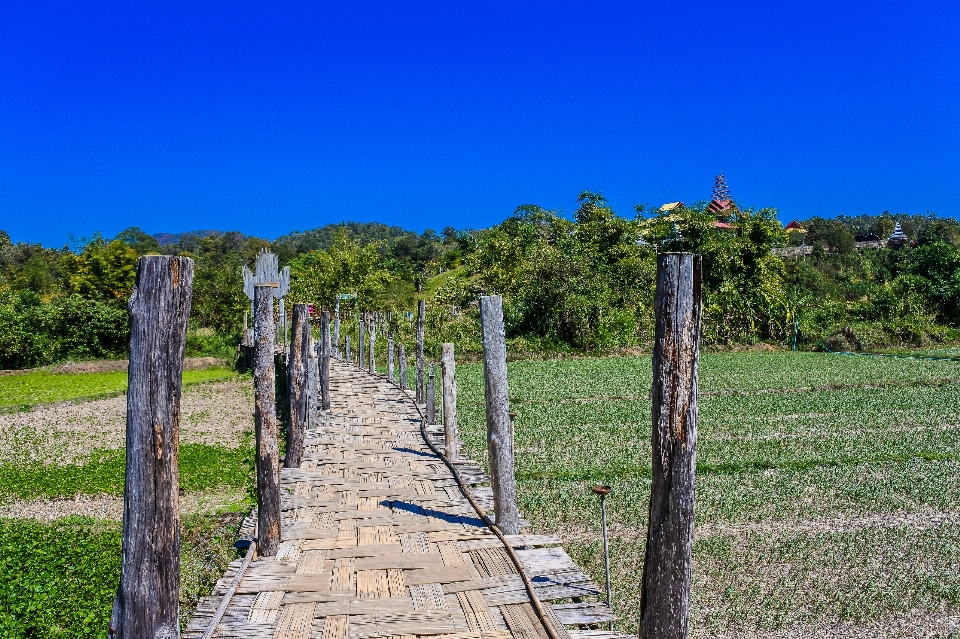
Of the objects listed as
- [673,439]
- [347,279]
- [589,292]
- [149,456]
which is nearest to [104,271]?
[347,279]

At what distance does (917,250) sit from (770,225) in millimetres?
10684

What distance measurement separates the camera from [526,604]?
4348 mm

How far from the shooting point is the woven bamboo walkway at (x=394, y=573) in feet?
13.4

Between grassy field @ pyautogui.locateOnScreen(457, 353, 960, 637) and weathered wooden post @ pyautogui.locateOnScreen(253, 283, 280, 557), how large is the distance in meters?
2.62

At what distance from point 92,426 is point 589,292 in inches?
720

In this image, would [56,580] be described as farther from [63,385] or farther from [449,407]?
[63,385]

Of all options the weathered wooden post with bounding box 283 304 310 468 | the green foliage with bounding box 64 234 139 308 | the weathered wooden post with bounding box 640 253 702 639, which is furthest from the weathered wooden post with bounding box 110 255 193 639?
the green foliage with bounding box 64 234 139 308

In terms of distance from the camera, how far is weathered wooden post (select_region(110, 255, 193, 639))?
318cm

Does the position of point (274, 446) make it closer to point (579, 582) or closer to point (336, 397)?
point (579, 582)

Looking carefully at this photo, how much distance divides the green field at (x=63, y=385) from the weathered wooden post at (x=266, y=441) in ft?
47.4

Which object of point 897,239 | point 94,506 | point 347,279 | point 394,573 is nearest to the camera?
point 394,573

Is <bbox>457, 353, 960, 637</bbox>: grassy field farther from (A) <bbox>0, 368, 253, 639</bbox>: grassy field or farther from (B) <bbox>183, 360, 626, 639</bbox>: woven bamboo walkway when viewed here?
(A) <bbox>0, 368, 253, 639</bbox>: grassy field

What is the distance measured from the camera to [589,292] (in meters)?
27.7

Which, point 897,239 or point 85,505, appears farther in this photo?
point 897,239
